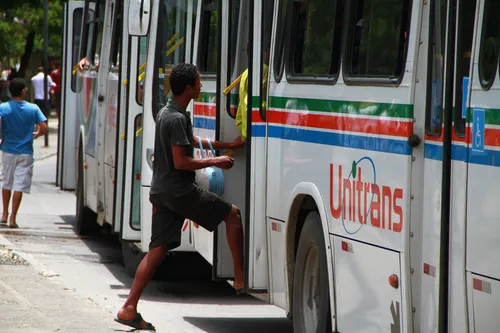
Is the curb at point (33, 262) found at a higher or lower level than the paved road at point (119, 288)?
higher

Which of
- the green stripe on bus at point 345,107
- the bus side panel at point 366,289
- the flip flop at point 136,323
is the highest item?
the green stripe on bus at point 345,107

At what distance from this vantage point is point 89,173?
13.9 meters

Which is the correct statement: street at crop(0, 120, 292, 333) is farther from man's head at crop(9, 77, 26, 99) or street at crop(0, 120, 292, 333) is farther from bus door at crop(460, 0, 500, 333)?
bus door at crop(460, 0, 500, 333)

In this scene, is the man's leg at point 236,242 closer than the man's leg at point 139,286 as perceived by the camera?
Yes

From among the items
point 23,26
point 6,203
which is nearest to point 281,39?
point 6,203

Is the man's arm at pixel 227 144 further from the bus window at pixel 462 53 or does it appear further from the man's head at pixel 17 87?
the man's head at pixel 17 87

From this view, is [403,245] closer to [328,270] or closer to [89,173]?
[328,270]

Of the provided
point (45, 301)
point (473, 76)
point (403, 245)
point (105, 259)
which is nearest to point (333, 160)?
point (403, 245)

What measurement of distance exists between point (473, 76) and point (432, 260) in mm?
885

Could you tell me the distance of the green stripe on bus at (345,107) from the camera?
18.6 feet

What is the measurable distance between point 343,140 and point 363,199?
416mm

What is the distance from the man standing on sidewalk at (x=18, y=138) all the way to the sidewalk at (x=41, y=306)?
11.6 feet

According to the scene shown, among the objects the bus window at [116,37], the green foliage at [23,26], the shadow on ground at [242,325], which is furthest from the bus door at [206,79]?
the green foliage at [23,26]

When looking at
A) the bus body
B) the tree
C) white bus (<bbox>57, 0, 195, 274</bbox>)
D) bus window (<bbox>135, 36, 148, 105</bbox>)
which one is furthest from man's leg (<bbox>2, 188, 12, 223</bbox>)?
the tree
